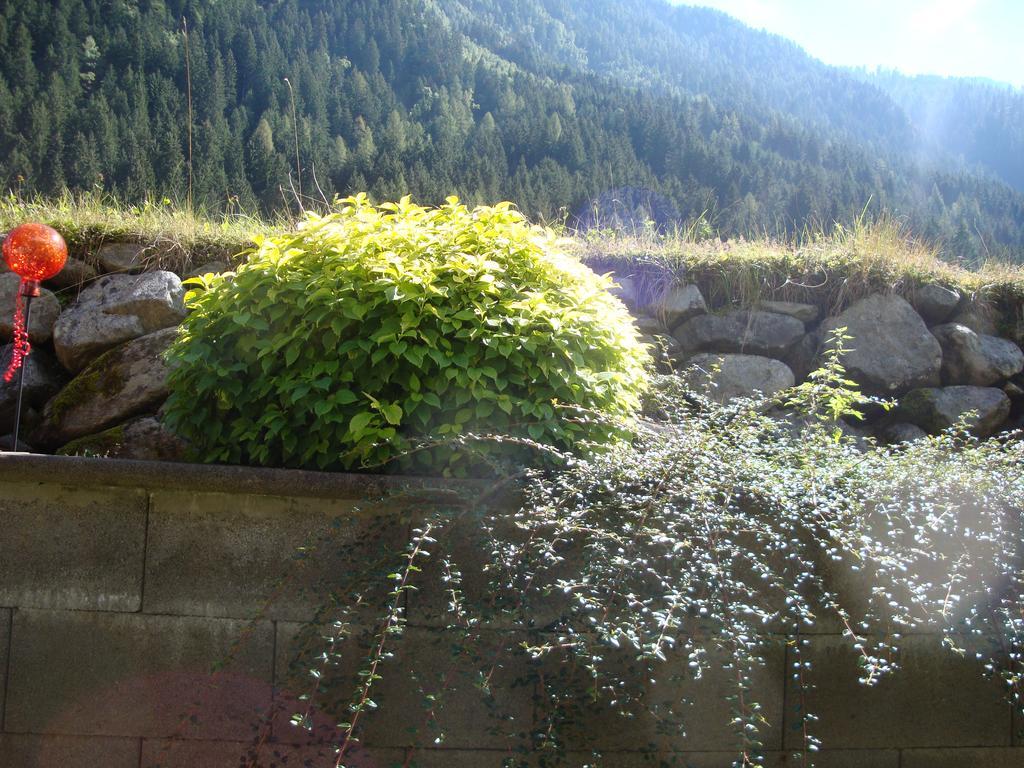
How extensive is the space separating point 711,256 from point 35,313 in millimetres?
4008

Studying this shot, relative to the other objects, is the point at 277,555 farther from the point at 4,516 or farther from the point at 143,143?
the point at 143,143

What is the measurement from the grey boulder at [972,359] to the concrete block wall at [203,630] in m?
3.29

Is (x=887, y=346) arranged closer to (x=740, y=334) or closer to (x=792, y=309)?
(x=792, y=309)

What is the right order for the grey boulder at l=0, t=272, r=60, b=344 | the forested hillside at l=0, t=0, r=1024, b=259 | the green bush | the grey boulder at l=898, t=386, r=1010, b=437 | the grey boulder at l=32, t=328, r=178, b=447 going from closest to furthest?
the green bush < the grey boulder at l=32, t=328, r=178, b=447 < the grey boulder at l=0, t=272, r=60, b=344 < the grey boulder at l=898, t=386, r=1010, b=437 < the forested hillside at l=0, t=0, r=1024, b=259

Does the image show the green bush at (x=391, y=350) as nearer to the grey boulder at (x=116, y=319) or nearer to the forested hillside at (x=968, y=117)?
the grey boulder at (x=116, y=319)

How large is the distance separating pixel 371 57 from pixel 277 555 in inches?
455

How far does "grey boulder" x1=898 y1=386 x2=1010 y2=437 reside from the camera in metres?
5.02

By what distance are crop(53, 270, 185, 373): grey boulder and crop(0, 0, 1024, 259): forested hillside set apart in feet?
4.12

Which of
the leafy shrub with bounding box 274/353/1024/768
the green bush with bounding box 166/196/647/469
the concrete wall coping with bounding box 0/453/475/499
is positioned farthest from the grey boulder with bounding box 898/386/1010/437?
the concrete wall coping with bounding box 0/453/475/499

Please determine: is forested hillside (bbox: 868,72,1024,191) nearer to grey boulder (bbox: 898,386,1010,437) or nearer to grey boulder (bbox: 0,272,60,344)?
grey boulder (bbox: 898,386,1010,437)

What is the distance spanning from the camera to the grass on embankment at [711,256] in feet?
16.8

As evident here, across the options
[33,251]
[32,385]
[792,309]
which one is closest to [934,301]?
[792,309]

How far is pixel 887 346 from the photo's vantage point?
514 cm

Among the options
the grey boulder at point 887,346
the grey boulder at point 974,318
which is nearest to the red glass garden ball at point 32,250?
the grey boulder at point 887,346
